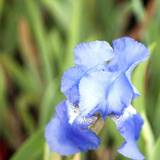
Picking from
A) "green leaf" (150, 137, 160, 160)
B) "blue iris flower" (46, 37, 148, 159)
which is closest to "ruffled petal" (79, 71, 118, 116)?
"blue iris flower" (46, 37, 148, 159)

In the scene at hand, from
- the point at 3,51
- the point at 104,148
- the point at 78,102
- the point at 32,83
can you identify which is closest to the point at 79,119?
the point at 78,102

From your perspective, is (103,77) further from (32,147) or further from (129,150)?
(32,147)

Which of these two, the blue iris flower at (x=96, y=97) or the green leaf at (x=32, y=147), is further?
the green leaf at (x=32, y=147)

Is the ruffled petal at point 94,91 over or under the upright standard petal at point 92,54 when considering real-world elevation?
under

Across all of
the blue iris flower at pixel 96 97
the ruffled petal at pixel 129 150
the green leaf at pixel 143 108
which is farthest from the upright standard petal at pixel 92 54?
the green leaf at pixel 143 108

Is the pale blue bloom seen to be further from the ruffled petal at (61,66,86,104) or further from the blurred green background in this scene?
the blurred green background

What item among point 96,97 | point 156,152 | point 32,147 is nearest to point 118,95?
point 96,97

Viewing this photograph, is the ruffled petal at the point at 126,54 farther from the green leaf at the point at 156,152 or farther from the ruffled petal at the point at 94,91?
the green leaf at the point at 156,152
